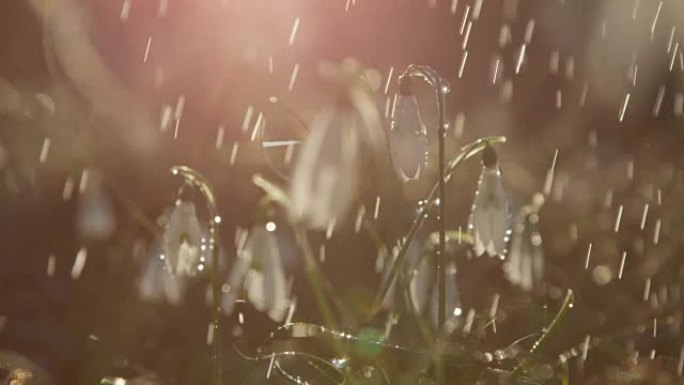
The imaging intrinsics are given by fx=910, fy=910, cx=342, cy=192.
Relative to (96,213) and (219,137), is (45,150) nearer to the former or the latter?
(96,213)

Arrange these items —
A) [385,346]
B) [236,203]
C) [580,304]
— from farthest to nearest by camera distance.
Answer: [236,203] < [580,304] < [385,346]

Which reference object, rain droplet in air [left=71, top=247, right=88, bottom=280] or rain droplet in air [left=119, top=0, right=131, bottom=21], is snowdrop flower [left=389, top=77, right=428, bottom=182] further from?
rain droplet in air [left=119, top=0, right=131, bottom=21]

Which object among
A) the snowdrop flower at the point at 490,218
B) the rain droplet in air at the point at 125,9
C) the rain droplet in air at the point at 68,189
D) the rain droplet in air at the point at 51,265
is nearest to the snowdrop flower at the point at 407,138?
the snowdrop flower at the point at 490,218

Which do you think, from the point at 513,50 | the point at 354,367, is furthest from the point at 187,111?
the point at 354,367

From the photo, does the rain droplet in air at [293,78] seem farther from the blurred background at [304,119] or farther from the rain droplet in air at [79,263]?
the rain droplet in air at [79,263]

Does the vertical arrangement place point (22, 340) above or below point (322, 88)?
below

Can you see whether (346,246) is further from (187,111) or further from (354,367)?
(354,367)
